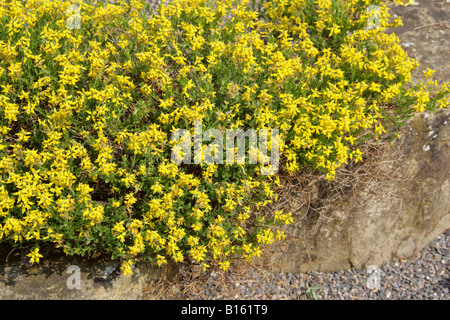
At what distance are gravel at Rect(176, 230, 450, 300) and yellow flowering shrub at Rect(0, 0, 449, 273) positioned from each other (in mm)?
300

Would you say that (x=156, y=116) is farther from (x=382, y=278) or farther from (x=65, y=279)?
(x=382, y=278)

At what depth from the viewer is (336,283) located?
4164mm

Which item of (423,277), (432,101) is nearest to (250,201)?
(432,101)

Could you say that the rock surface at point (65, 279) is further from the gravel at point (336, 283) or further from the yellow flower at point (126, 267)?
the gravel at point (336, 283)

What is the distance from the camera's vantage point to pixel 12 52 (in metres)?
3.21

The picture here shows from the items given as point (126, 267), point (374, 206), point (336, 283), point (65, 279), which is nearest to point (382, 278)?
point (336, 283)

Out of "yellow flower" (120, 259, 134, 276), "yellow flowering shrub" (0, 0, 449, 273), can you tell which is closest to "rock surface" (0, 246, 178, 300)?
"yellow flowering shrub" (0, 0, 449, 273)

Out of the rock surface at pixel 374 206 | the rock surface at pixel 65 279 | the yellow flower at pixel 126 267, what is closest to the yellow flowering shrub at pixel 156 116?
the yellow flower at pixel 126 267

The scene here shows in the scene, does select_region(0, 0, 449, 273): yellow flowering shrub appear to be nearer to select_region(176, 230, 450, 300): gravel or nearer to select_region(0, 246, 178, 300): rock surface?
select_region(0, 246, 178, 300): rock surface

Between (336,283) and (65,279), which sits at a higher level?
(65,279)

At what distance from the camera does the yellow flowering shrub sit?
2990 millimetres

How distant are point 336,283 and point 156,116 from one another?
226cm

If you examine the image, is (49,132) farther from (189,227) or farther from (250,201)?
(250,201)

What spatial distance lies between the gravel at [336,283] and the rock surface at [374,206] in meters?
0.09
